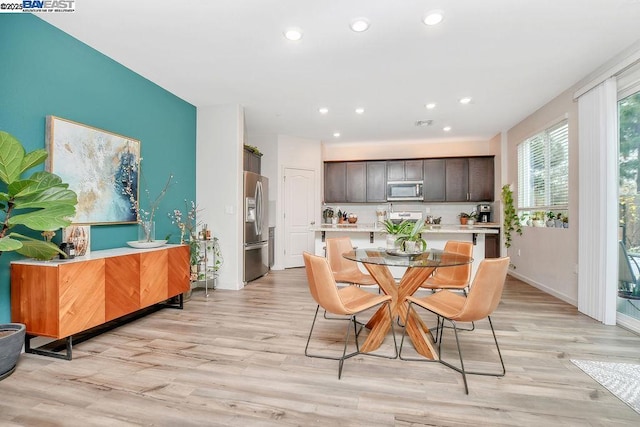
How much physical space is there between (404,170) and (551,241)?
319cm

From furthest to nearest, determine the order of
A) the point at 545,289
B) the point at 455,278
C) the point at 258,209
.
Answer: the point at 258,209 → the point at 545,289 → the point at 455,278

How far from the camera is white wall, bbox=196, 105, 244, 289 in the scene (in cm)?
448

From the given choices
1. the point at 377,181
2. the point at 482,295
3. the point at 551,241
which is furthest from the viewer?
the point at 377,181

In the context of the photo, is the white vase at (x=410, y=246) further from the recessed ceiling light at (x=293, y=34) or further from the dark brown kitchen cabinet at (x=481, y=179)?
the dark brown kitchen cabinet at (x=481, y=179)

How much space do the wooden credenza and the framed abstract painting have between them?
634mm

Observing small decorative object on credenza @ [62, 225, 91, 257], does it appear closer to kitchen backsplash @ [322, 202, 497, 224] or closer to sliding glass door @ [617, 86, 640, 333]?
kitchen backsplash @ [322, 202, 497, 224]

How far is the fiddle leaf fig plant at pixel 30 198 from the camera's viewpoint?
197 centimetres

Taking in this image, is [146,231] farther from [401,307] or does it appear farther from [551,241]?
[551,241]

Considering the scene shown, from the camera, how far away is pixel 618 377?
205 cm

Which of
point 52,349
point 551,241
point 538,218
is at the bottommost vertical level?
point 52,349

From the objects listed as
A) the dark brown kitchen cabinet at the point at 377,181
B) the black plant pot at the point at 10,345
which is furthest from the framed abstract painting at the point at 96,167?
the dark brown kitchen cabinet at the point at 377,181

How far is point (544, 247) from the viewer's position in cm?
440

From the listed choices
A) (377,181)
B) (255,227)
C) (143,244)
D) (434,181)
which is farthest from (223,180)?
(434,181)

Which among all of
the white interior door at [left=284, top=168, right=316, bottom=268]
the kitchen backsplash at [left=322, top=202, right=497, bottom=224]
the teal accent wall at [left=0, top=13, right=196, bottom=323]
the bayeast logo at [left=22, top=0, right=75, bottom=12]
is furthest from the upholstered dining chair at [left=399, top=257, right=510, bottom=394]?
the kitchen backsplash at [left=322, top=202, right=497, bottom=224]
